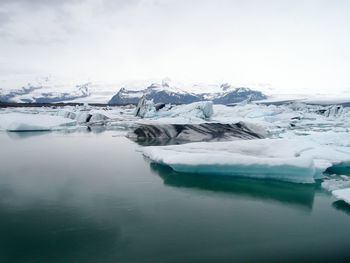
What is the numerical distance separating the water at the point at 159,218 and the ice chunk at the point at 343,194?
0.13 metres

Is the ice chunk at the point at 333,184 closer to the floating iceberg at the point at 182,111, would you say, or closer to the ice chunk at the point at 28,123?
the ice chunk at the point at 28,123

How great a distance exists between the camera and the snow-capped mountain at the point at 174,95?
153 metres

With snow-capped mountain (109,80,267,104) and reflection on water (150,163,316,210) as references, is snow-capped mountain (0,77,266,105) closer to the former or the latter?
snow-capped mountain (109,80,267,104)

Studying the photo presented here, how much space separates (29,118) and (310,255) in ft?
53.9

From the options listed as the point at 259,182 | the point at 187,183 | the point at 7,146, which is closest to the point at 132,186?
the point at 187,183

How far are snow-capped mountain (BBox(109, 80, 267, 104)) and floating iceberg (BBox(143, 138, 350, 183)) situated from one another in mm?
139758

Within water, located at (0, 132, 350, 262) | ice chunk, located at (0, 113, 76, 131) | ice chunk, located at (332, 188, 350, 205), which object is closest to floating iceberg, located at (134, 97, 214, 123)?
ice chunk, located at (0, 113, 76, 131)

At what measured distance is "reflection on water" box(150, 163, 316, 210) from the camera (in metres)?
6.26

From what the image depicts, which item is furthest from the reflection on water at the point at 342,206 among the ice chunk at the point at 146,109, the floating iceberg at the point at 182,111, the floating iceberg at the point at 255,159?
the ice chunk at the point at 146,109

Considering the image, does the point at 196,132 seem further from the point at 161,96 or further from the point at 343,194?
the point at 161,96

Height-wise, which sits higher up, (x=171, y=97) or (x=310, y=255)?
(x=310, y=255)

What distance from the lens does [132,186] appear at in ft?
22.3

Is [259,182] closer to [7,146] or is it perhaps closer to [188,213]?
[188,213]

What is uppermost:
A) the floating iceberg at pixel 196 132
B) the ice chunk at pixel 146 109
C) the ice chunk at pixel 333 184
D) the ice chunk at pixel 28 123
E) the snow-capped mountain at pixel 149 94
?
the ice chunk at pixel 333 184
